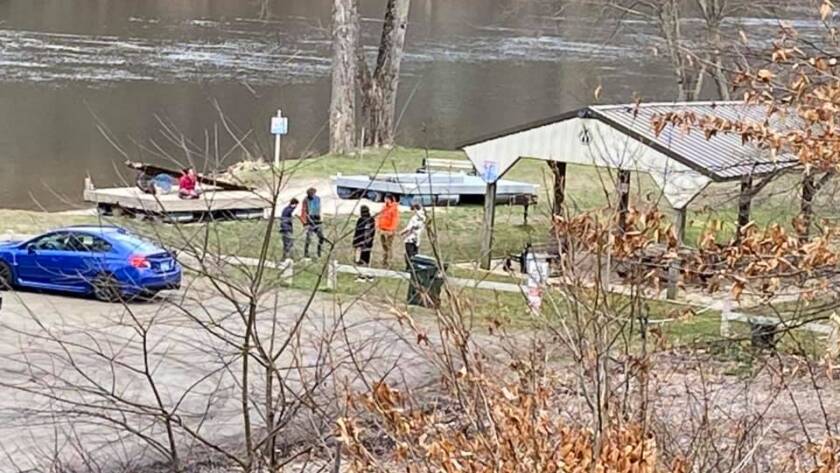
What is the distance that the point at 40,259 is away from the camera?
21.1m

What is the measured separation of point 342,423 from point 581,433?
999 mm

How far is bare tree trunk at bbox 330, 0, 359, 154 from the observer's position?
37.4 m

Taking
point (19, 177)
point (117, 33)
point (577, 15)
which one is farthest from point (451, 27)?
point (19, 177)

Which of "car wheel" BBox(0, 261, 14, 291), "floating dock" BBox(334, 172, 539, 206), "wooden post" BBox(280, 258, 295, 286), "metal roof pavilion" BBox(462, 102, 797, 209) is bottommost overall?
"floating dock" BBox(334, 172, 539, 206)

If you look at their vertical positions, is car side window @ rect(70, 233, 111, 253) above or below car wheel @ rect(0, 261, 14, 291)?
above

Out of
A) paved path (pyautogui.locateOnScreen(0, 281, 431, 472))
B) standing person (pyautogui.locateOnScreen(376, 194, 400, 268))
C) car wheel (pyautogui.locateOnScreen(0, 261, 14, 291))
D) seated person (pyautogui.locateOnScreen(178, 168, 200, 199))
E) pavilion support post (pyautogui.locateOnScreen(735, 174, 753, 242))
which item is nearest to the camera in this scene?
pavilion support post (pyautogui.locateOnScreen(735, 174, 753, 242))

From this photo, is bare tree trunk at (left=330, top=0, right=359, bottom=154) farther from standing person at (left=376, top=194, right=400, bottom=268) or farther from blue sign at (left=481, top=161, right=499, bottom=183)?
standing person at (left=376, top=194, right=400, bottom=268)

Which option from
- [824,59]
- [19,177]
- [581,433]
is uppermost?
[824,59]

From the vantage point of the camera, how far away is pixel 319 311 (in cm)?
1798

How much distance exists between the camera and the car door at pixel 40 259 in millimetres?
21109

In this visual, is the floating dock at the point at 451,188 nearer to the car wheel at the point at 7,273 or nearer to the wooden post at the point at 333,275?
the car wheel at the point at 7,273

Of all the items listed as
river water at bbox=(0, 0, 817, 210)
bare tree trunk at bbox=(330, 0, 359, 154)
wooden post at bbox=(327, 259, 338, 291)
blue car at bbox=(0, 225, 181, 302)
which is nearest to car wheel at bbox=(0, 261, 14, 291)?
blue car at bbox=(0, 225, 181, 302)

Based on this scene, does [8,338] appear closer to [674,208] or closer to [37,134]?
[674,208]

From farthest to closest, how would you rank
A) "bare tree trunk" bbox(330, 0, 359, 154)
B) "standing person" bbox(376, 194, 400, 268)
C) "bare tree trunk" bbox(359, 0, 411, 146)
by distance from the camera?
"bare tree trunk" bbox(359, 0, 411, 146)
"bare tree trunk" bbox(330, 0, 359, 154)
"standing person" bbox(376, 194, 400, 268)
